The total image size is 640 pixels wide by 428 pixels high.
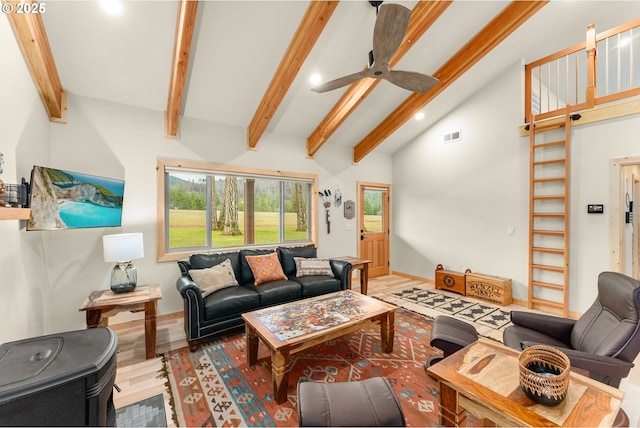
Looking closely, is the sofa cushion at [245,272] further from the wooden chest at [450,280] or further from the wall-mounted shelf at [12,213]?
the wooden chest at [450,280]

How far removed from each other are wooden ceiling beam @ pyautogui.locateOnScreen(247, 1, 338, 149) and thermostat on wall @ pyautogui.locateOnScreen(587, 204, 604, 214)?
4.15m

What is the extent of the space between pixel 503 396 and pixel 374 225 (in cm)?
488

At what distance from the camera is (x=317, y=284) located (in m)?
3.78

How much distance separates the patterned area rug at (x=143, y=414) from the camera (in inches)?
71.4

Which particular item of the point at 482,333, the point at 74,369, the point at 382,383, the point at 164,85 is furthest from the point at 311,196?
the point at 74,369

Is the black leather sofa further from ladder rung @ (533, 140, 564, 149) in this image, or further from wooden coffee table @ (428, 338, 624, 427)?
ladder rung @ (533, 140, 564, 149)

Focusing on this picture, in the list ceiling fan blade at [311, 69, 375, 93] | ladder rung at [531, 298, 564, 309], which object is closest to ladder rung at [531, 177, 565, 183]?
ladder rung at [531, 298, 564, 309]

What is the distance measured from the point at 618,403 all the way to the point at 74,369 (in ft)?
8.12

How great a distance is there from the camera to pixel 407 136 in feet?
18.5

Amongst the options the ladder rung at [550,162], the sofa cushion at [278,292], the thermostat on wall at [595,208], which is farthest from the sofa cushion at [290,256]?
the thermostat on wall at [595,208]

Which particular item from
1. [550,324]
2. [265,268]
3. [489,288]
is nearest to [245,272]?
[265,268]

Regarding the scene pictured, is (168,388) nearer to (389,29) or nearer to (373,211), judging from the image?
(389,29)

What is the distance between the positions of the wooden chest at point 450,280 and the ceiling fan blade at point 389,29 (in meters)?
3.91

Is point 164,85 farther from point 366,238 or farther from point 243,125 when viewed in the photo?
point 366,238
